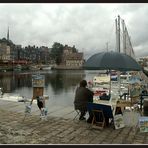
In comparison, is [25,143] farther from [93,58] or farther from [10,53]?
[10,53]

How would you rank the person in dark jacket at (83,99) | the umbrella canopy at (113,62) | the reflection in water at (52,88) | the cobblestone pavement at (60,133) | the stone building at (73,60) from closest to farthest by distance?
the cobblestone pavement at (60,133) → the umbrella canopy at (113,62) → the person in dark jacket at (83,99) → the reflection in water at (52,88) → the stone building at (73,60)

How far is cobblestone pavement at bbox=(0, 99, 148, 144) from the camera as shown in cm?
691

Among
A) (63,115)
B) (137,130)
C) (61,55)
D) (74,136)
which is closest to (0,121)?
(63,115)

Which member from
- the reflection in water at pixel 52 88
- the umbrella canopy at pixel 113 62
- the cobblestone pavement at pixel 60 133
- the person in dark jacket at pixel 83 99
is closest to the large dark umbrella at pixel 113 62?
the umbrella canopy at pixel 113 62

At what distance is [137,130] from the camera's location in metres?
8.09

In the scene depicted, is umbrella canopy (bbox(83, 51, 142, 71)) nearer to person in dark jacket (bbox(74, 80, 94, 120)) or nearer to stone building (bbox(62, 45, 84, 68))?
person in dark jacket (bbox(74, 80, 94, 120))

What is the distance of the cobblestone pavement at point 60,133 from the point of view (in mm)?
6910

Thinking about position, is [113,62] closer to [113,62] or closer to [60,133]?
[113,62]

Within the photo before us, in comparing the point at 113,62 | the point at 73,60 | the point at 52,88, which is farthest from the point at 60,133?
the point at 73,60

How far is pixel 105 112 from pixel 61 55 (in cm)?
17187

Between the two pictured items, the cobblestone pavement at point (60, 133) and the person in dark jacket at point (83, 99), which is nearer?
the cobblestone pavement at point (60, 133)

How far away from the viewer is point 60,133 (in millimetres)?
7586

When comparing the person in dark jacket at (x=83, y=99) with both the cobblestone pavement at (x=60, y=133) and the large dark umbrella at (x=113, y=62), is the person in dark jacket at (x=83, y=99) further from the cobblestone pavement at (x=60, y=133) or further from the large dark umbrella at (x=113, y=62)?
the large dark umbrella at (x=113, y=62)

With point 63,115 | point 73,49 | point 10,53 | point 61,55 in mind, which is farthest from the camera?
point 73,49
